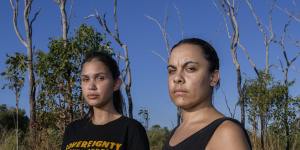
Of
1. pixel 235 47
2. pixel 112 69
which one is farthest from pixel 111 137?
pixel 235 47

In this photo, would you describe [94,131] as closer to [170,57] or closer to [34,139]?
[170,57]

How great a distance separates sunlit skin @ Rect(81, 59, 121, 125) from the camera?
3.12 m

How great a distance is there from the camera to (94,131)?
3156 mm

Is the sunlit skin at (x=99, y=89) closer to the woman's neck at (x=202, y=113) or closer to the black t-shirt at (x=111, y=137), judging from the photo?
the black t-shirt at (x=111, y=137)

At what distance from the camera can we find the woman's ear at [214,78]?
6.01 ft

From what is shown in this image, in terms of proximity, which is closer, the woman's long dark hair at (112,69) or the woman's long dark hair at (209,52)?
the woman's long dark hair at (209,52)

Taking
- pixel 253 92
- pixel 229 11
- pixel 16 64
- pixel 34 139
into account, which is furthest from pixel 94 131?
pixel 229 11

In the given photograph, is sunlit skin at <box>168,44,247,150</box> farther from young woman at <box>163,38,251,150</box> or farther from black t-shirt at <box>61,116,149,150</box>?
black t-shirt at <box>61,116,149,150</box>

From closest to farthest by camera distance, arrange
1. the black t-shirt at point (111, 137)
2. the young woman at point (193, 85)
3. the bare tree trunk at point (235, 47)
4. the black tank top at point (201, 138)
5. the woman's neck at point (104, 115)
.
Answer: the black tank top at point (201, 138) < the young woman at point (193, 85) < the black t-shirt at point (111, 137) < the woman's neck at point (104, 115) < the bare tree trunk at point (235, 47)

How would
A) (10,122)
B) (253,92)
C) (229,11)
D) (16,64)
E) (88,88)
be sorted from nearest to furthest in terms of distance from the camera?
(88,88) < (16,64) < (253,92) < (229,11) < (10,122)

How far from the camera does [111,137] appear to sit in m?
3.08

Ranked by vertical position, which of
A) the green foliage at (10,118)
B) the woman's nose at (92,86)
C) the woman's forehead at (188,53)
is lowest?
the green foliage at (10,118)

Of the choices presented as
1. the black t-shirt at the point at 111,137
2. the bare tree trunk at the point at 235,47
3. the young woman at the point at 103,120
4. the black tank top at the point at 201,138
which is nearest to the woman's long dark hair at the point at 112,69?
the young woman at the point at 103,120

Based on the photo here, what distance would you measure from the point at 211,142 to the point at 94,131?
164 cm
